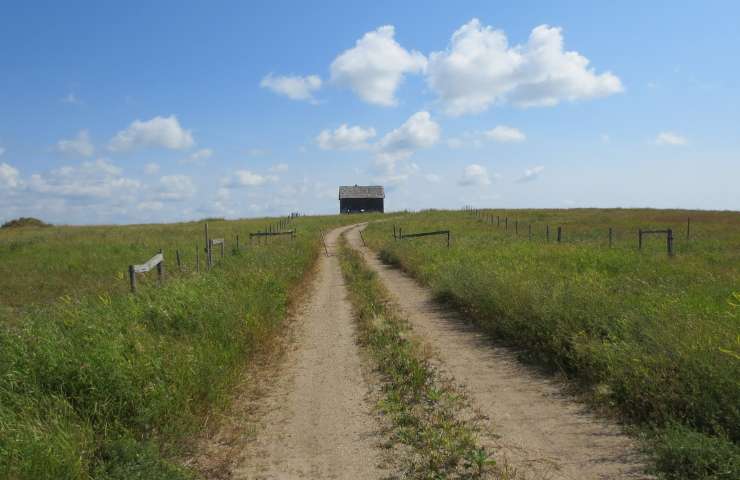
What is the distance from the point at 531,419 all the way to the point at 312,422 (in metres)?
2.23

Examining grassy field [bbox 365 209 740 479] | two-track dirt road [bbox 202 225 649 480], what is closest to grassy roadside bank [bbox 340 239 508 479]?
two-track dirt road [bbox 202 225 649 480]

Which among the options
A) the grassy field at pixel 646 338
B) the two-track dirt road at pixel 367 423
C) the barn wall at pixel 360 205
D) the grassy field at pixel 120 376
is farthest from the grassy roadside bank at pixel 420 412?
the barn wall at pixel 360 205

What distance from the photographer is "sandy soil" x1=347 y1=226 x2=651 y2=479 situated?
3969 mm

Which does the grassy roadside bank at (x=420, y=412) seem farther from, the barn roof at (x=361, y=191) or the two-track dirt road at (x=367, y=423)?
the barn roof at (x=361, y=191)

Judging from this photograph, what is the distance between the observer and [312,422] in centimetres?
509

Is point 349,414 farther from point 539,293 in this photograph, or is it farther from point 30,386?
point 539,293

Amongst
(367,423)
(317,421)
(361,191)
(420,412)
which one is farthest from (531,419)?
(361,191)

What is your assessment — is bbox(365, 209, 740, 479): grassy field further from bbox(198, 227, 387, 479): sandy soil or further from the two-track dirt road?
bbox(198, 227, 387, 479): sandy soil

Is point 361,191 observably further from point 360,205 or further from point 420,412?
point 420,412

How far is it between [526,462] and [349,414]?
1.93m

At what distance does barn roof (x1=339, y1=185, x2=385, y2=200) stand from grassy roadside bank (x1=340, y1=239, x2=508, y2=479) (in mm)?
75855

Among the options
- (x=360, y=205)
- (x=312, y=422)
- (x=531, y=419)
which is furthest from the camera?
(x=360, y=205)

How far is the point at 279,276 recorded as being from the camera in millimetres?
13688

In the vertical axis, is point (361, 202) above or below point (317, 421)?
above
